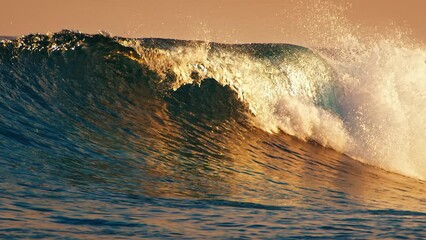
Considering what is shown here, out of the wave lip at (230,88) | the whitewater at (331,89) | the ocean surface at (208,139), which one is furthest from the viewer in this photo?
the whitewater at (331,89)

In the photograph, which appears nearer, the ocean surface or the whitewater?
the ocean surface

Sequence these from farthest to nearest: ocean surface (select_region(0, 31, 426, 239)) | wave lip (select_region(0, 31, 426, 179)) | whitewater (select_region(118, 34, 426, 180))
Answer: whitewater (select_region(118, 34, 426, 180)), wave lip (select_region(0, 31, 426, 179)), ocean surface (select_region(0, 31, 426, 239))

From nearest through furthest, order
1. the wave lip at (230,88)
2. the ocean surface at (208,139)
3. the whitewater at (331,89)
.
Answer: the ocean surface at (208,139) → the wave lip at (230,88) → the whitewater at (331,89)

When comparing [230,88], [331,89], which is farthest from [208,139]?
[331,89]

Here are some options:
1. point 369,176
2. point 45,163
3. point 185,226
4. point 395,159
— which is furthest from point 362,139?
point 185,226

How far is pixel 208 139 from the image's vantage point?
1123 cm

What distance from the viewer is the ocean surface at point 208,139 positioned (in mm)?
5965

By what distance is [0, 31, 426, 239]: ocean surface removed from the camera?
5.96 meters

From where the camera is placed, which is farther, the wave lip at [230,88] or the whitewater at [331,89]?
the whitewater at [331,89]

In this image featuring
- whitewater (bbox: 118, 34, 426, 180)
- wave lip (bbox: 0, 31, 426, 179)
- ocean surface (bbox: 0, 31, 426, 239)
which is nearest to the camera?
ocean surface (bbox: 0, 31, 426, 239)

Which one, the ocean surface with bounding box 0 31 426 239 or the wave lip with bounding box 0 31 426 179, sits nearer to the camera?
the ocean surface with bounding box 0 31 426 239

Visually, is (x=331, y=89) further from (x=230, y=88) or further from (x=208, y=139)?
(x=208, y=139)

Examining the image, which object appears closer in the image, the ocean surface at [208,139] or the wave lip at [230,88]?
the ocean surface at [208,139]

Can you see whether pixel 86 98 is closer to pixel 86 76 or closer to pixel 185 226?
pixel 86 76
